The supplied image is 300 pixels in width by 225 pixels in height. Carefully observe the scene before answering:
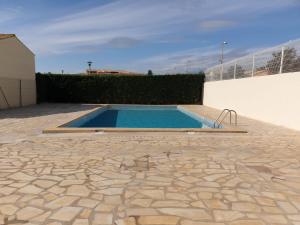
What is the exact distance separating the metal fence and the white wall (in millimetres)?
345

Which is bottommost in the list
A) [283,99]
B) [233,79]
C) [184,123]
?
[184,123]

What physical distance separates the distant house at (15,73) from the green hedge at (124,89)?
2367 millimetres

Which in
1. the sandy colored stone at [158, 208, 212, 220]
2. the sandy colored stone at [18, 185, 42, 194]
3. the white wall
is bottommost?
the sandy colored stone at [18, 185, 42, 194]

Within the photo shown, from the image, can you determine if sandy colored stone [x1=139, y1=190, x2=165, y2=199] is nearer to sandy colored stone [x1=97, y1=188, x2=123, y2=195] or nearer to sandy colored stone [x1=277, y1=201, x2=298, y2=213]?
sandy colored stone [x1=97, y1=188, x2=123, y2=195]

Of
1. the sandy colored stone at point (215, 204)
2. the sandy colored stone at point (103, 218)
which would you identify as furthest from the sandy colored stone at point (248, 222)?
the sandy colored stone at point (103, 218)

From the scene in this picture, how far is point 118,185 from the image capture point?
14.0 ft

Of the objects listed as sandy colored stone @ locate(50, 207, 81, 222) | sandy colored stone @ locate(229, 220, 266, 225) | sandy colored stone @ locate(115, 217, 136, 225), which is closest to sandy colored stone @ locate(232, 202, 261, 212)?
sandy colored stone @ locate(229, 220, 266, 225)

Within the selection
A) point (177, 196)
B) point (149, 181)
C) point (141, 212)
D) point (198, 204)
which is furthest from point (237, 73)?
point (141, 212)

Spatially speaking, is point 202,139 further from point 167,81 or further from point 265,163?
point 167,81

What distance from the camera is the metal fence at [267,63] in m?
9.89

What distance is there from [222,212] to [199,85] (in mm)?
19558

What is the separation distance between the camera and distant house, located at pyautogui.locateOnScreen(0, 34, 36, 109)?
16.4 meters

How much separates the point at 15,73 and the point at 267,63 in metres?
15.3

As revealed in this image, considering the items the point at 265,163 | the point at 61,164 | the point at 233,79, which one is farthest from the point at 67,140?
the point at 233,79
